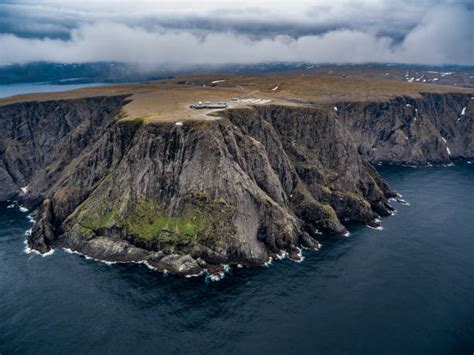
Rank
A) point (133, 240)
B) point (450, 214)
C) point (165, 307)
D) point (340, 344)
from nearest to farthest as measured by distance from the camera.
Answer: point (340, 344) < point (165, 307) < point (133, 240) < point (450, 214)

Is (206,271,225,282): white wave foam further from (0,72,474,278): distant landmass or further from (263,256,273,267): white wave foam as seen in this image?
(263,256,273,267): white wave foam

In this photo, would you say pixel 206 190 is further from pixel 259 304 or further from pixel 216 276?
pixel 259 304

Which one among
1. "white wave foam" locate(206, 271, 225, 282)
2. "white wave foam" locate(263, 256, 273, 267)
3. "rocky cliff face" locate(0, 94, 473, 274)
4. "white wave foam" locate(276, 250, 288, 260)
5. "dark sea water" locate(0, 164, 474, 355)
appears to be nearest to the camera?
"dark sea water" locate(0, 164, 474, 355)

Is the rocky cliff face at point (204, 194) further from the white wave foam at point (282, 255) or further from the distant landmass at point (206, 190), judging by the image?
the white wave foam at point (282, 255)

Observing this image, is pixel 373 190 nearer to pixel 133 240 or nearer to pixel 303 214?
pixel 303 214

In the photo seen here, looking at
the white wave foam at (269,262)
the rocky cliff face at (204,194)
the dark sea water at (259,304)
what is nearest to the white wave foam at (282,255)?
the rocky cliff face at (204,194)

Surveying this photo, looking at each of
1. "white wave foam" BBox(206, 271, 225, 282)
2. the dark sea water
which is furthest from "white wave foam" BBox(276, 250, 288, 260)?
"white wave foam" BBox(206, 271, 225, 282)

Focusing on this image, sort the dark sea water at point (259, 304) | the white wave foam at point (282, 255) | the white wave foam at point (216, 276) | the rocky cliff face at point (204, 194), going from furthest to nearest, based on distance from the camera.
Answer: the white wave foam at point (282, 255) < the rocky cliff face at point (204, 194) < the white wave foam at point (216, 276) < the dark sea water at point (259, 304)

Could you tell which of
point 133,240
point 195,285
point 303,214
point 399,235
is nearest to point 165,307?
point 195,285

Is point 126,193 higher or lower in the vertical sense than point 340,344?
higher
